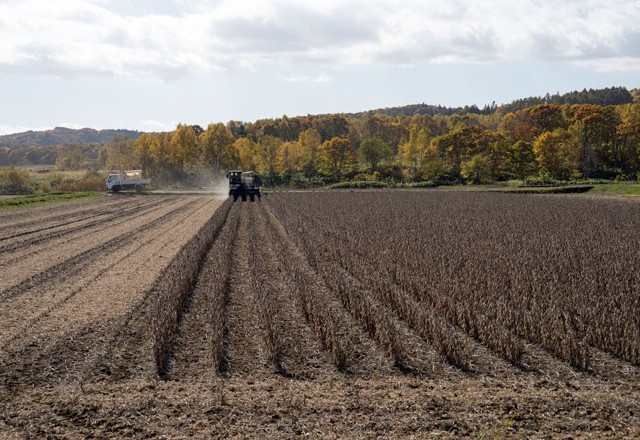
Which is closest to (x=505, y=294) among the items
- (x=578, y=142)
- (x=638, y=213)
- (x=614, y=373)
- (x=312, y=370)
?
(x=614, y=373)

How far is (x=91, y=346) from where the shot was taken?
9922 millimetres

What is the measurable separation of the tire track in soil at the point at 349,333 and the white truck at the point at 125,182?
6248cm

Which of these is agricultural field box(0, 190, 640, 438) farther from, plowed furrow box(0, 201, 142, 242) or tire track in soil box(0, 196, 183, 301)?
plowed furrow box(0, 201, 142, 242)

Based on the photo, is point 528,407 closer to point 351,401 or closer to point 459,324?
point 351,401

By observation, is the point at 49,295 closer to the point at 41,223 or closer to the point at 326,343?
the point at 326,343

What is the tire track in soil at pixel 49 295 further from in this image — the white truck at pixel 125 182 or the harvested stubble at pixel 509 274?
the white truck at pixel 125 182

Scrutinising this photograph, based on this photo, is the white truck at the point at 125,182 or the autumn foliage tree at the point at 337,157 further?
the autumn foliage tree at the point at 337,157

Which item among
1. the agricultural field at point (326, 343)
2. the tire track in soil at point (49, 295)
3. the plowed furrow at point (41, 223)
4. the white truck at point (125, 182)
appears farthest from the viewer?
the white truck at point (125, 182)

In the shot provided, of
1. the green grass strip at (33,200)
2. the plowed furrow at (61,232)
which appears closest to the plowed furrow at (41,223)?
the plowed furrow at (61,232)

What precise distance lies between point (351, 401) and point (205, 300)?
6.15 metres

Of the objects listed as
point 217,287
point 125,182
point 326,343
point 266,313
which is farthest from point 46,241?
point 125,182

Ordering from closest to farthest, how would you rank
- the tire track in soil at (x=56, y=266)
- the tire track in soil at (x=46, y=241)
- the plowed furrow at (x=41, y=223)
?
the tire track in soil at (x=56, y=266)
the tire track in soil at (x=46, y=241)
the plowed furrow at (x=41, y=223)

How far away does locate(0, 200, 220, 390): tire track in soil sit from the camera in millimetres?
8617

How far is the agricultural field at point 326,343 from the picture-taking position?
7070 millimetres
